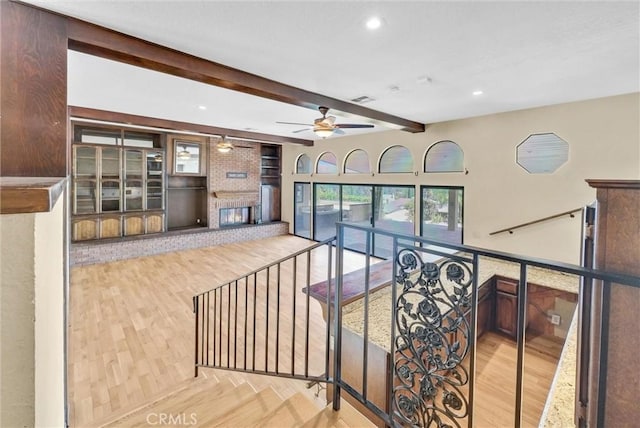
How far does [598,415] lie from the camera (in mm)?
910

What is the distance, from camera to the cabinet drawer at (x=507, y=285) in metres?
4.17

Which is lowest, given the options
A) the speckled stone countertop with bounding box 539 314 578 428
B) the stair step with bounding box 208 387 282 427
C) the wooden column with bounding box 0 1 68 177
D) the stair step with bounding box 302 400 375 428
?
the stair step with bounding box 208 387 282 427

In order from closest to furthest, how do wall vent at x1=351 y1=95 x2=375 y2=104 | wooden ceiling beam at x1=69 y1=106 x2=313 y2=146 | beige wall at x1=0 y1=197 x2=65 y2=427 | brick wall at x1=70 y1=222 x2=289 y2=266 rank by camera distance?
beige wall at x1=0 y1=197 x2=65 y2=427, wall vent at x1=351 y1=95 x2=375 y2=104, wooden ceiling beam at x1=69 y1=106 x2=313 y2=146, brick wall at x1=70 y1=222 x2=289 y2=266

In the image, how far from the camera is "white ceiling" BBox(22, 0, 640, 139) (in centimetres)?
204

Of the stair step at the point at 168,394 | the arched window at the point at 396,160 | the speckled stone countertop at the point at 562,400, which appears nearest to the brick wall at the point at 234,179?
the arched window at the point at 396,160

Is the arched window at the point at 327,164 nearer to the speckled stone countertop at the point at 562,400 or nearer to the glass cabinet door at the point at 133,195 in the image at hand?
the glass cabinet door at the point at 133,195

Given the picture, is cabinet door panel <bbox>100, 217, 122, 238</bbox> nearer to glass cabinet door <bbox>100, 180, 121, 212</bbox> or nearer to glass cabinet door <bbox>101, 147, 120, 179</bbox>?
glass cabinet door <bbox>100, 180, 121, 212</bbox>

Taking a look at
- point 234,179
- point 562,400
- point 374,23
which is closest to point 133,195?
point 234,179

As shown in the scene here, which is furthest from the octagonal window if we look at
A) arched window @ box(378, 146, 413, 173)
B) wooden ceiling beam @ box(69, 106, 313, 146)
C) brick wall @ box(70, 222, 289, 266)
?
brick wall @ box(70, 222, 289, 266)

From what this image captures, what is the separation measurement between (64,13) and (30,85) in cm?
60

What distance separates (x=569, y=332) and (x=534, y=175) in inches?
112

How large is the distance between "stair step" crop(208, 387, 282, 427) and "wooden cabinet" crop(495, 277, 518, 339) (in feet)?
11.8

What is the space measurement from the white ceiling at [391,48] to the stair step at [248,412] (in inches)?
109

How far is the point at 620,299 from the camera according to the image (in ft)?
2.81
